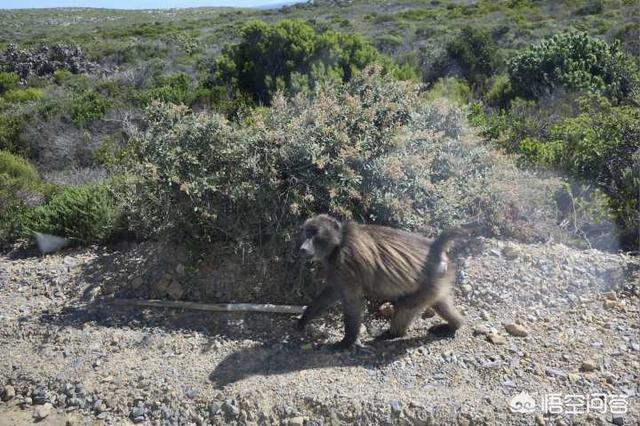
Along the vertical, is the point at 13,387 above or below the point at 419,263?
below

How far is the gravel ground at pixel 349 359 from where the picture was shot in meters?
4.11

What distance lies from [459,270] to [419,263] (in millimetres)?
1086

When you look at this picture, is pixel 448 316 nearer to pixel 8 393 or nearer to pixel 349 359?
pixel 349 359

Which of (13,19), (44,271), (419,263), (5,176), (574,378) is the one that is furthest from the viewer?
(13,19)

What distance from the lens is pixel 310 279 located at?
543 centimetres

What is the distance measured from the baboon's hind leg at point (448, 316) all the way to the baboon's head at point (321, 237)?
102cm

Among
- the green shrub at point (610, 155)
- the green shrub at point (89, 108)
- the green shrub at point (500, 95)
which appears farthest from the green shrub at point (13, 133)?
the green shrub at point (610, 155)

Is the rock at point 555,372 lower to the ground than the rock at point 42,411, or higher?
higher

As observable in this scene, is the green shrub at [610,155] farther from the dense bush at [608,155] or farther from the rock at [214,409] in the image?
the rock at [214,409]

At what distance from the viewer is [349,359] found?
15.1ft

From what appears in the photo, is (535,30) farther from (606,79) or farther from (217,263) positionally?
(217,263)

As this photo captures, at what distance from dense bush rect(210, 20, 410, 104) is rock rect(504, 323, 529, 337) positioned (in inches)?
324

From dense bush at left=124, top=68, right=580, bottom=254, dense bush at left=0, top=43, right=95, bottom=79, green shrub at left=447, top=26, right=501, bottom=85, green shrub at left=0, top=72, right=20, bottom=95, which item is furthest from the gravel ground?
dense bush at left=0, top=43, right=95, bottom=79

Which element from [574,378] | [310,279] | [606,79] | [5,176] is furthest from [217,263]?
[606,79]
